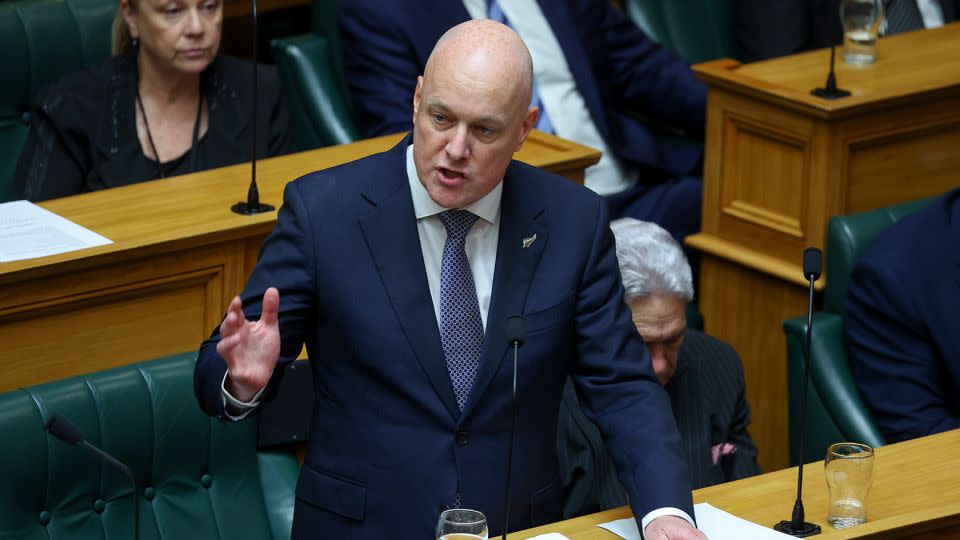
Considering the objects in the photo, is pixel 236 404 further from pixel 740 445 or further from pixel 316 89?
pixel 316 89

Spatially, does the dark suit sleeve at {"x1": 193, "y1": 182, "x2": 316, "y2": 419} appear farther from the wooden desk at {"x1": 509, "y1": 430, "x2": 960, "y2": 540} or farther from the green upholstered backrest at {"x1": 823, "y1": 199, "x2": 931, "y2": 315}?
the green upholstered backrest at {"x1": 823, "y1": 199, "x2": 931, "y2": 315}

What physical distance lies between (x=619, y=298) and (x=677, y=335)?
655 mm

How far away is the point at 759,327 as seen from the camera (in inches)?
147

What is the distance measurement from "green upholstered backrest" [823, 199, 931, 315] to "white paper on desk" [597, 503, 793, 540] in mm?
1114

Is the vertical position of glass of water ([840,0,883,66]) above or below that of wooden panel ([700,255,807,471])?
above

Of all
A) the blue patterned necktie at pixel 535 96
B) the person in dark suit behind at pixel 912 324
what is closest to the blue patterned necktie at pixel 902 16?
the blue patterned necktie at pixel 535 96

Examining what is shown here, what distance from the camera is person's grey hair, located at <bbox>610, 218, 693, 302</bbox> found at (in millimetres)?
2744

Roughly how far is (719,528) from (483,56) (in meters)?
0.68

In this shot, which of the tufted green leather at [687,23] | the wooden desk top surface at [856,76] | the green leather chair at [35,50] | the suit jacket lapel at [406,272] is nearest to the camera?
the suit jacket lapel at [406,272]

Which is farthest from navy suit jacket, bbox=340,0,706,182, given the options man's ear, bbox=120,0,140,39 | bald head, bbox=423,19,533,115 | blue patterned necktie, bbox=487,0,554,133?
bald head, bbox=423,19,533,115

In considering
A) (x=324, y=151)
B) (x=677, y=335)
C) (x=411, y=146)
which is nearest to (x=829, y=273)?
(x=677, y=335)

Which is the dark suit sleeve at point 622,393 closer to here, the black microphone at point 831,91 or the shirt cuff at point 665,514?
the shirt cuff at point 665,514

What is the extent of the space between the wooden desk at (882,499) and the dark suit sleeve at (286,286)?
0.38 m

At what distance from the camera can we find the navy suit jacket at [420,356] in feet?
6.69
